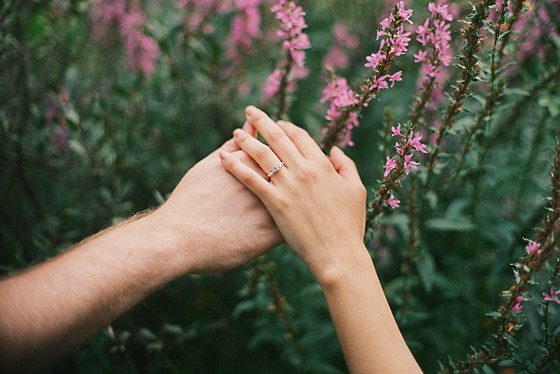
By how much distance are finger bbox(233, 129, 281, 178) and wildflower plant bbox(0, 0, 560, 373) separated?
9.3 inches

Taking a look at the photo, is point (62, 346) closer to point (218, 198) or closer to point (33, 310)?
point (33, 310)

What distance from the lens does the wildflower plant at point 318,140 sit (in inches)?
51.6

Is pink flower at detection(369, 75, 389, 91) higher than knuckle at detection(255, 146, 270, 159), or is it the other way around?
pink flower at detection(369, 75, 389, 91)

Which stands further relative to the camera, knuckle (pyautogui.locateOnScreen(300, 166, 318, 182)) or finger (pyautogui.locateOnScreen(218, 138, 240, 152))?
finger (pyautogui.locateOnScreen(218, 138, 240, 152))

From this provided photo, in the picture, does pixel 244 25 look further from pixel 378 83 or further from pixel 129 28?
pixel 378 83

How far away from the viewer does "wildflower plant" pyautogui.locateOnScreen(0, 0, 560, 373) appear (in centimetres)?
131

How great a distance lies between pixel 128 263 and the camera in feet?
3.80

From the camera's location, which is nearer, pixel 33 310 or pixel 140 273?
pixel 33 310

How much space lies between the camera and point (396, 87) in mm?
2367

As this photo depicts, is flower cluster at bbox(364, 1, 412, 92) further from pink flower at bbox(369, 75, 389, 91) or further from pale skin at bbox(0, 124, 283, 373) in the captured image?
pale skin at bbox(0, 124, 283, 373)

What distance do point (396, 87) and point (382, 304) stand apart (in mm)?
1514

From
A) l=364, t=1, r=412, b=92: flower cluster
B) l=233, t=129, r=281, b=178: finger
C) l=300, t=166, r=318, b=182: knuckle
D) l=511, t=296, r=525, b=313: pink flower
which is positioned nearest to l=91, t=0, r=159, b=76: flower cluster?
l=233, t=129, r=281, b=178: finger

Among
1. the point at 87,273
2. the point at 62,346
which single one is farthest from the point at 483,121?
the point at 62,346

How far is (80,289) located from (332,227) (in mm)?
661
